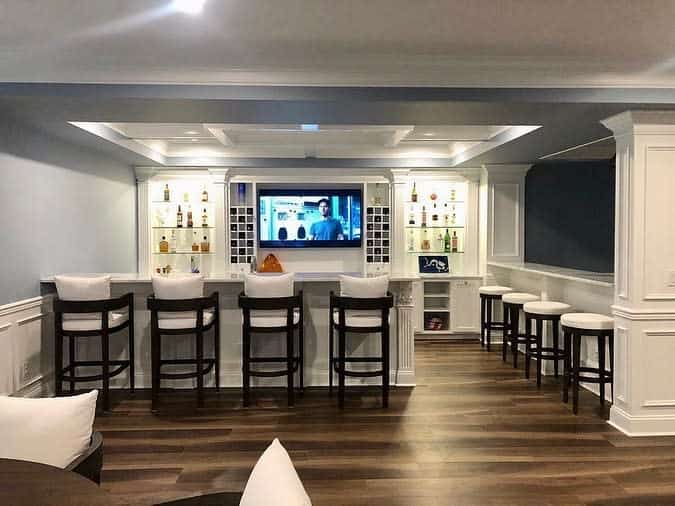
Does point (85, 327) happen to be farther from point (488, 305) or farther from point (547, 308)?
point (488, 305)

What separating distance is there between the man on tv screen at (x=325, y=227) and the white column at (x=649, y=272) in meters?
4.28

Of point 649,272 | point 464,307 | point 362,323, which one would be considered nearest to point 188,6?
point 362,323

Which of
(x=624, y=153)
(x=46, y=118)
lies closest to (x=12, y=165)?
(x=46, y=118)

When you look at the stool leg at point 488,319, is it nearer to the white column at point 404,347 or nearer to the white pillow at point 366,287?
the white column at point 404,347

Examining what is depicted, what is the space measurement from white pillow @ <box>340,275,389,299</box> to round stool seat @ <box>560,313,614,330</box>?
1.51m

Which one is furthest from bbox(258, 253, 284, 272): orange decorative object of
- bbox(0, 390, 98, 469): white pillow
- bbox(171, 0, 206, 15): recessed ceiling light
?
bbox(0, 390, 98, 469): white pillow

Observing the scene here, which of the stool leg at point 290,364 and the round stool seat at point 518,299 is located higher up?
the round stool seat at point 518,299

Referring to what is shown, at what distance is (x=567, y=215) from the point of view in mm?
6992

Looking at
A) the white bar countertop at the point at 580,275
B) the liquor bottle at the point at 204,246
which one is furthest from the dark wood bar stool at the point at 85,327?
the white bar countertop at the point at 580,275

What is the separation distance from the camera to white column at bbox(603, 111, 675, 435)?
3.74m

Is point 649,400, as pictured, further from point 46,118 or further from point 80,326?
point 46,118

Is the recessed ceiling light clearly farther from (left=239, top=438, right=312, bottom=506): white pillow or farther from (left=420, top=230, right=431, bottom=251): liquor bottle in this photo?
(left=420, top=230, right=431, bottom=251): liquor bottle

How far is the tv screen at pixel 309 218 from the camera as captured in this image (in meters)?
7.49

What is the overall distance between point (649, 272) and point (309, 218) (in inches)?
183
